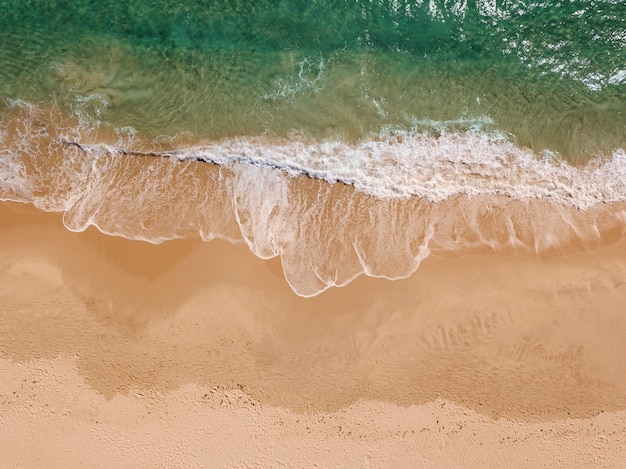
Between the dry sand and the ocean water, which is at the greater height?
the ocean water

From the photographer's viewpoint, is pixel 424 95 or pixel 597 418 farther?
pixel 424 95

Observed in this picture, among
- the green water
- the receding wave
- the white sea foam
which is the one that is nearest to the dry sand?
the receding wave

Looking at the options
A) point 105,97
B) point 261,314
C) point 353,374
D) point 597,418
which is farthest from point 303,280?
point 597,418

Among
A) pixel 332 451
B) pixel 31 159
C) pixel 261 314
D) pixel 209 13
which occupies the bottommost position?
pixel 332 451

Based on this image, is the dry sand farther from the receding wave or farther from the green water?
the green water

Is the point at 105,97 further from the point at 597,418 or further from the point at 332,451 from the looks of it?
the point at 597,418

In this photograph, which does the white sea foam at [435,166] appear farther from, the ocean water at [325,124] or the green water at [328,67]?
the green water at [328,67]
